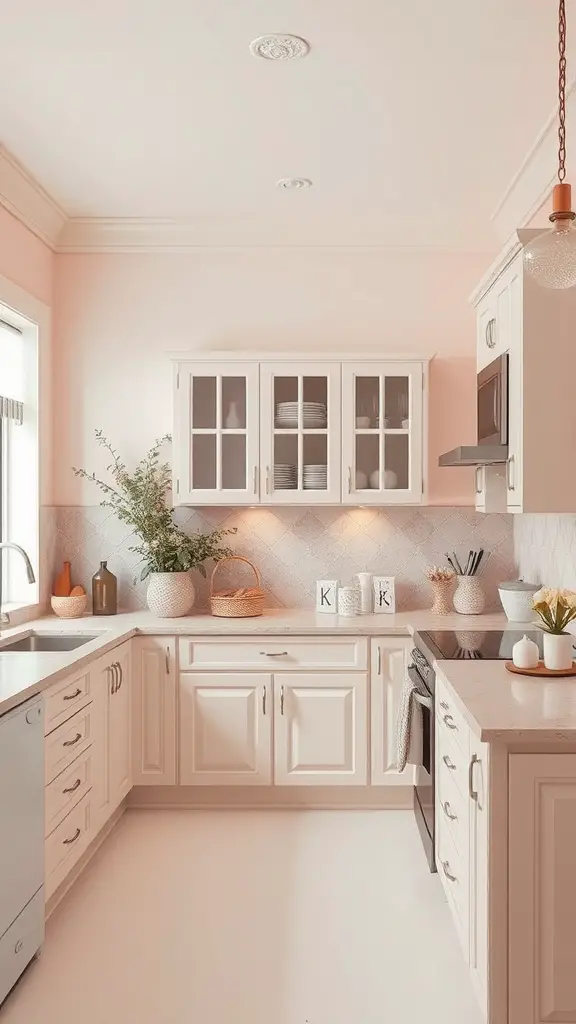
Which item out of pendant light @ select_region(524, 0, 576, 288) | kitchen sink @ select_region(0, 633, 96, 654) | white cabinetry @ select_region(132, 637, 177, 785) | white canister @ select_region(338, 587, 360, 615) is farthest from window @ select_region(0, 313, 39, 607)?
pendant light @ select_region(524, 0, 576, 288)

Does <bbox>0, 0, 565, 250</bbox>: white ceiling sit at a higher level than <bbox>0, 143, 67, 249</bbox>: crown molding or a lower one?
higher

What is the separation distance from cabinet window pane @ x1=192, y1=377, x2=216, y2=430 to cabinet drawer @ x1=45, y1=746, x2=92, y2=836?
1712 millimetres

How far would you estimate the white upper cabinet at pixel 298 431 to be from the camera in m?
4.16

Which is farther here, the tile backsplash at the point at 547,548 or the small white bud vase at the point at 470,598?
the small white bud vase at the point at 470,598

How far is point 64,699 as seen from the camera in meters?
2.93

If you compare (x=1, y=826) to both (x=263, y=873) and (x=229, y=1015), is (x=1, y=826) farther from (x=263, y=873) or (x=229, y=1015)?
(x=263, y=873)

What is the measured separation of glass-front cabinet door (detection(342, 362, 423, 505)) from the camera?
13.6ft

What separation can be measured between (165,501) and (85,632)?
975 millimetres

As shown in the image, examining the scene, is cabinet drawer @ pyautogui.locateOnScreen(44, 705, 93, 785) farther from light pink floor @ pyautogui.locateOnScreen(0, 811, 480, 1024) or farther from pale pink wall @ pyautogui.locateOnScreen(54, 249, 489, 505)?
pale pink wall @ pyautogui.locateOnScreen(54, 249, 489, 505)

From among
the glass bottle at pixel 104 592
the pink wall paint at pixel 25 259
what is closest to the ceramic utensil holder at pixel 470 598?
the glass bottle at pixel 104 592

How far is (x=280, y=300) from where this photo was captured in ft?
14.6

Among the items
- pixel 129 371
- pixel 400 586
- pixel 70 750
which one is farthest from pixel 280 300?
pixel 70 750

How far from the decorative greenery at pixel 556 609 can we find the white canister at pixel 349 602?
5.33 ft

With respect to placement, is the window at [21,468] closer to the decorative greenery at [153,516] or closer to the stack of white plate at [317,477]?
the decorative greenery at [153,516]
